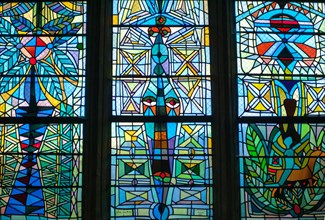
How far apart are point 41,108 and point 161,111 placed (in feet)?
2.88

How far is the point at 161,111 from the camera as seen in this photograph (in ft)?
16.4

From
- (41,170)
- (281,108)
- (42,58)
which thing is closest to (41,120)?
(41,170)

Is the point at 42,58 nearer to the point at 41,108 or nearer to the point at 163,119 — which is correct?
the point at 41,108

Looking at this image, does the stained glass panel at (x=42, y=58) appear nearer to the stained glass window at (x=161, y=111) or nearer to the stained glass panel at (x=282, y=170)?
the stained glass window at (x=161, y=111)

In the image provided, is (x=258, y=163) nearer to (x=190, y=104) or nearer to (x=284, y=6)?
(x=190, y=104)

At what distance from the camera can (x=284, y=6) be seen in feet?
17.5

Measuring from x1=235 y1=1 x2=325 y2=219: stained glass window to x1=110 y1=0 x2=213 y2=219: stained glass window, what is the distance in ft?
0.94

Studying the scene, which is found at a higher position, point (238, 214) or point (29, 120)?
point (29, 120)

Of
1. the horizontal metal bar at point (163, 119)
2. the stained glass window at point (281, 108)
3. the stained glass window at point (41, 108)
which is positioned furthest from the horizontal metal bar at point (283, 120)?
the stained glass window at point (41, 108)

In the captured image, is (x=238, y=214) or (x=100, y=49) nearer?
(x=238, y=214)

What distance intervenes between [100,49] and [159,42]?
463mm

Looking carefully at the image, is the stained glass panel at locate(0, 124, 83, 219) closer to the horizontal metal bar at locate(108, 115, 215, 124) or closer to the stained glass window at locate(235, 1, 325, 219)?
the horizontal metal bar at locate(108, 115, 215, 124)

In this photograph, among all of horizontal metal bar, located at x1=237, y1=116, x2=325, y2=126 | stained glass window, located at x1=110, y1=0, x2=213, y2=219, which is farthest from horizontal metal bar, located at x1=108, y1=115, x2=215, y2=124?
horizontal metal bar, located at x1=237, y1=116, x2=325, y2=126

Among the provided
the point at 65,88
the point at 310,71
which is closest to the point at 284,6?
the point at 310,71
